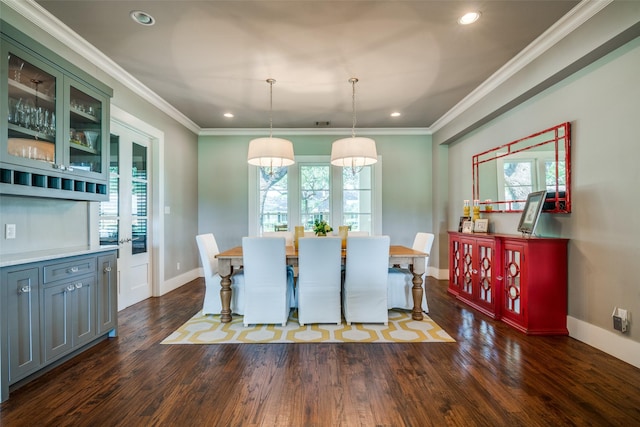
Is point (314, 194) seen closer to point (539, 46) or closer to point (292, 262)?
point (292, 262)

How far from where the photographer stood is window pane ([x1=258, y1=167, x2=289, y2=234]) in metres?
5.48

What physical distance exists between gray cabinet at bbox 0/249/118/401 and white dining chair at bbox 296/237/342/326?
1.72 m

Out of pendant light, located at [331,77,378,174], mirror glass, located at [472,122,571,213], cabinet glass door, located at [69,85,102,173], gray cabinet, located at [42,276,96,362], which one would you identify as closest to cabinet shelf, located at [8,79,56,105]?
cabinet glass door, located at [69,85,102,173]

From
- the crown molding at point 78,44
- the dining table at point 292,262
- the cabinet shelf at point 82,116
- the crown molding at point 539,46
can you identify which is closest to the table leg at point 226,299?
the dining table at point 292,262

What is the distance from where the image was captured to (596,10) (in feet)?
7.20

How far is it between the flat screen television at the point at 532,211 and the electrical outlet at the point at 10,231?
14.1 feet

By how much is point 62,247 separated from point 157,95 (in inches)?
91.2

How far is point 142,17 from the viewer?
2350 mm

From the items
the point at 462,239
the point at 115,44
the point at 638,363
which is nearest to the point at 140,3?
the point at 115,44

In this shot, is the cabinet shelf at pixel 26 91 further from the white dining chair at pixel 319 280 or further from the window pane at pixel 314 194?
the window pane at pixel 314 194

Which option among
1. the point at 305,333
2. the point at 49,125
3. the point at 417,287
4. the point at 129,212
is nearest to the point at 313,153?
the point at 129,212

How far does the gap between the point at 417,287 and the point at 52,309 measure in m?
3.12

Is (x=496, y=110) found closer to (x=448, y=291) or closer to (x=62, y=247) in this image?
(x=448, y=291)

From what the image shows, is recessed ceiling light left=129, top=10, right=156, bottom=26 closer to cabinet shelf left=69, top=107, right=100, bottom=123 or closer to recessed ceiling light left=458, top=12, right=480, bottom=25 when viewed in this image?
cabinet shelf left=69, top=107, right=100, bottom=123
